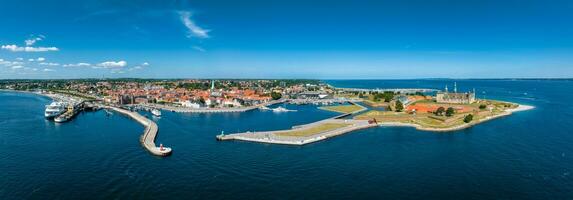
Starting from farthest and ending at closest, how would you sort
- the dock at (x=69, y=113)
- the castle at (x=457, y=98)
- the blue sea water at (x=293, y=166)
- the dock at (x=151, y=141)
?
the castle at (x=457, y=98) → the dock at (x=69, y=113) → the dock at (x=151, y=141) → the blue sea water at (x=293, y=166)

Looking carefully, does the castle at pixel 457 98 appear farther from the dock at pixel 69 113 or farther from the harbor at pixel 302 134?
the dock at pixel 69 113

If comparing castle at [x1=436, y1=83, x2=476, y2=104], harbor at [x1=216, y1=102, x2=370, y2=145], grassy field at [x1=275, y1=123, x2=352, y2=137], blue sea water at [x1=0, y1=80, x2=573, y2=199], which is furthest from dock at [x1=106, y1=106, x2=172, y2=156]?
castle at [x1=436, y1=83, x2=476, y2=104]

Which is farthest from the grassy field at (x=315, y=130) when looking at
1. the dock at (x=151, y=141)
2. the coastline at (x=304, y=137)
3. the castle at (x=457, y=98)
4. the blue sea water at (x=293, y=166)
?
the castle at (x=457, y=98)

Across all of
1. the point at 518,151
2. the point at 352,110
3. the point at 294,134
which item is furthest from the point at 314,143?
the point at 352,110

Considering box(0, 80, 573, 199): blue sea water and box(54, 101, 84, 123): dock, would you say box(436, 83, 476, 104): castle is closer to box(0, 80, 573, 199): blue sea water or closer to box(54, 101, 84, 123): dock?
box(0, 80, 573, 199): blue sea water

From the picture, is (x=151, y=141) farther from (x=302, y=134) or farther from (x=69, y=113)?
(x=69, y=113)

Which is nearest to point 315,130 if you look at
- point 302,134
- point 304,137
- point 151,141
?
point 302,134

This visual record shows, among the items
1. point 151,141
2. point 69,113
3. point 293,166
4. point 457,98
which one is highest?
point 457,98

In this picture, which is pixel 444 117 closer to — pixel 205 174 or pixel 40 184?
pixel 205 174
